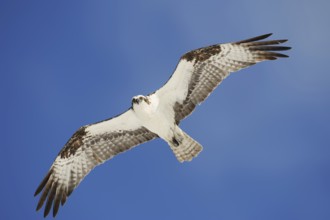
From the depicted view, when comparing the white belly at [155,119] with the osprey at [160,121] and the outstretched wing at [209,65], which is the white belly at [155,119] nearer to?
the osprey at [160,121]

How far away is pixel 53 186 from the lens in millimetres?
12766

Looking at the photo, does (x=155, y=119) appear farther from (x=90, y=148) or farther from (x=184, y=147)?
(x=90, y=148)

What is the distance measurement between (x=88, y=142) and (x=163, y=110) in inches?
75.4

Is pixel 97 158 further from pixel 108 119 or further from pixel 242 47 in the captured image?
pixel 242 47

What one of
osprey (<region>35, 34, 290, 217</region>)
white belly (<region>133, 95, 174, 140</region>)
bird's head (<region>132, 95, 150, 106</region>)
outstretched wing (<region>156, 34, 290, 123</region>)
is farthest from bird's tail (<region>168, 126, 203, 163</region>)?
bird's head (<region>132, 95, 150, 106</region>)

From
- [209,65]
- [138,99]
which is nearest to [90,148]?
[138,99]

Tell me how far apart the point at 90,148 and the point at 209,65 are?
3298 mm

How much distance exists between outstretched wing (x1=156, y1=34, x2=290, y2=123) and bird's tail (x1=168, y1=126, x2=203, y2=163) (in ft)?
2.74

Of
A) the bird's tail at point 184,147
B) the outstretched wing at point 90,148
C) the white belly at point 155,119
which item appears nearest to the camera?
the white belly at point 155,119

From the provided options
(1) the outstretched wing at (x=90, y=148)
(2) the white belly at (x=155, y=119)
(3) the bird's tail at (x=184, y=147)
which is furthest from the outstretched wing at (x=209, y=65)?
(1) the outstretched wing at (x=90, y=148)

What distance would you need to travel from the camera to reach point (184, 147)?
1259 centimetres

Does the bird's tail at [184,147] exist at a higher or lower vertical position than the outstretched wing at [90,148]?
lower

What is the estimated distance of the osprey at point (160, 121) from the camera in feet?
39.8

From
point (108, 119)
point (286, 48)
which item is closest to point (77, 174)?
point (108, 119)
